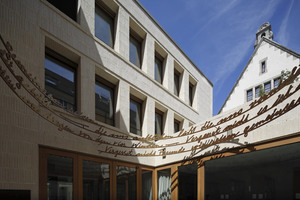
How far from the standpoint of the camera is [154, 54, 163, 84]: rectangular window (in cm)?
1178

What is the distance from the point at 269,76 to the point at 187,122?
390 inches

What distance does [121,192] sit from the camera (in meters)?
8.19

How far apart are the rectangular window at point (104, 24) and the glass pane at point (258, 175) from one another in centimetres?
547

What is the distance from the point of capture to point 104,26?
9.12 metres

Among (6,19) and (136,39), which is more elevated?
(136,39)

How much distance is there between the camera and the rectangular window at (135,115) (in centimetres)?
979

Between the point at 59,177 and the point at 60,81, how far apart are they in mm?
2584

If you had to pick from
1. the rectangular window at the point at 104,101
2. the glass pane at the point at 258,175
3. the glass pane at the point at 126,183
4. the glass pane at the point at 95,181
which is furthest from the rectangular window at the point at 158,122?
the glass pane at the point at 258,175

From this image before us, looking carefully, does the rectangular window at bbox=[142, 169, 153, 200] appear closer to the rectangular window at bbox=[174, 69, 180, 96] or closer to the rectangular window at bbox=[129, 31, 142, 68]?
the rectangular window at bbox=[129, 31, 142, 68]

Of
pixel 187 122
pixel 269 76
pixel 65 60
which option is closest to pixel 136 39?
pixel 65 60

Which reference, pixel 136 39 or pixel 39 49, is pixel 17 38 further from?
pixel 136 39

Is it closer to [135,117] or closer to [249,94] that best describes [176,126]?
[135,117]

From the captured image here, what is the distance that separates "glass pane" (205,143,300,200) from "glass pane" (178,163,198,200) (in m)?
0.55

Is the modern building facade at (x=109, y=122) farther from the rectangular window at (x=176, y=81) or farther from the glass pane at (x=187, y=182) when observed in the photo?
the rectangular window at (x=176, y=81)
